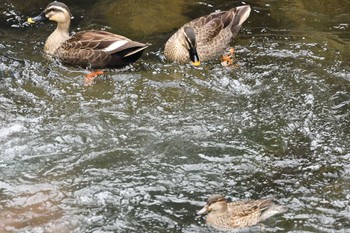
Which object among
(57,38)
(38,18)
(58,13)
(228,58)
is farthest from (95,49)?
(228,58)

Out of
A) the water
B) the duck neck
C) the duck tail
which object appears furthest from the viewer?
the duck tail

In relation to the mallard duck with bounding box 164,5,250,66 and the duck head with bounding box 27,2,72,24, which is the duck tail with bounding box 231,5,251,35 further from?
the duck head with bounding box 27,2,72,24

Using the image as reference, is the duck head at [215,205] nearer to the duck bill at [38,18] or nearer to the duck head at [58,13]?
the duck head at [58,13]

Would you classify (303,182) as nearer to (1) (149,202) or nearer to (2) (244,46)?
(1) (149,202)

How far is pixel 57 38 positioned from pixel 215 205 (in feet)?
16.2

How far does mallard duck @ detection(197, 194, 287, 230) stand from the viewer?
20.6 feet

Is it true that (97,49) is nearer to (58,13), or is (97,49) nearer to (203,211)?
(58,13)

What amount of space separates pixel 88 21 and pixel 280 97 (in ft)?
13.3

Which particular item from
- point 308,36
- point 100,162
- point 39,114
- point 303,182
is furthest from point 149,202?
point 308,36

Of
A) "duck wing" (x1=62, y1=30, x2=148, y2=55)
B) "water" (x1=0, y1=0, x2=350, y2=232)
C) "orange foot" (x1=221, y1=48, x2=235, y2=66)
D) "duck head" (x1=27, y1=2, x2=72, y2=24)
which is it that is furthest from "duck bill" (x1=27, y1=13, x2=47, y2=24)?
"orange foot" (x1=221, y1=48, x2=235, y2=66)

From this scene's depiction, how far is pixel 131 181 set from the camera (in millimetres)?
7047

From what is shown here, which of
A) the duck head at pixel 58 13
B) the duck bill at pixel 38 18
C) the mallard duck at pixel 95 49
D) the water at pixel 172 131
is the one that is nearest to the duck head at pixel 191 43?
the water at pixel 172 131

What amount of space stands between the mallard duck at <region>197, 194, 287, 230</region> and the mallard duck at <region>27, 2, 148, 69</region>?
12.6 feet

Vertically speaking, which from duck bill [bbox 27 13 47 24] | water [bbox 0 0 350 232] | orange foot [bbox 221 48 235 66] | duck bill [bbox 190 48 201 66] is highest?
duck bill [bbox 27 13 47 24]
